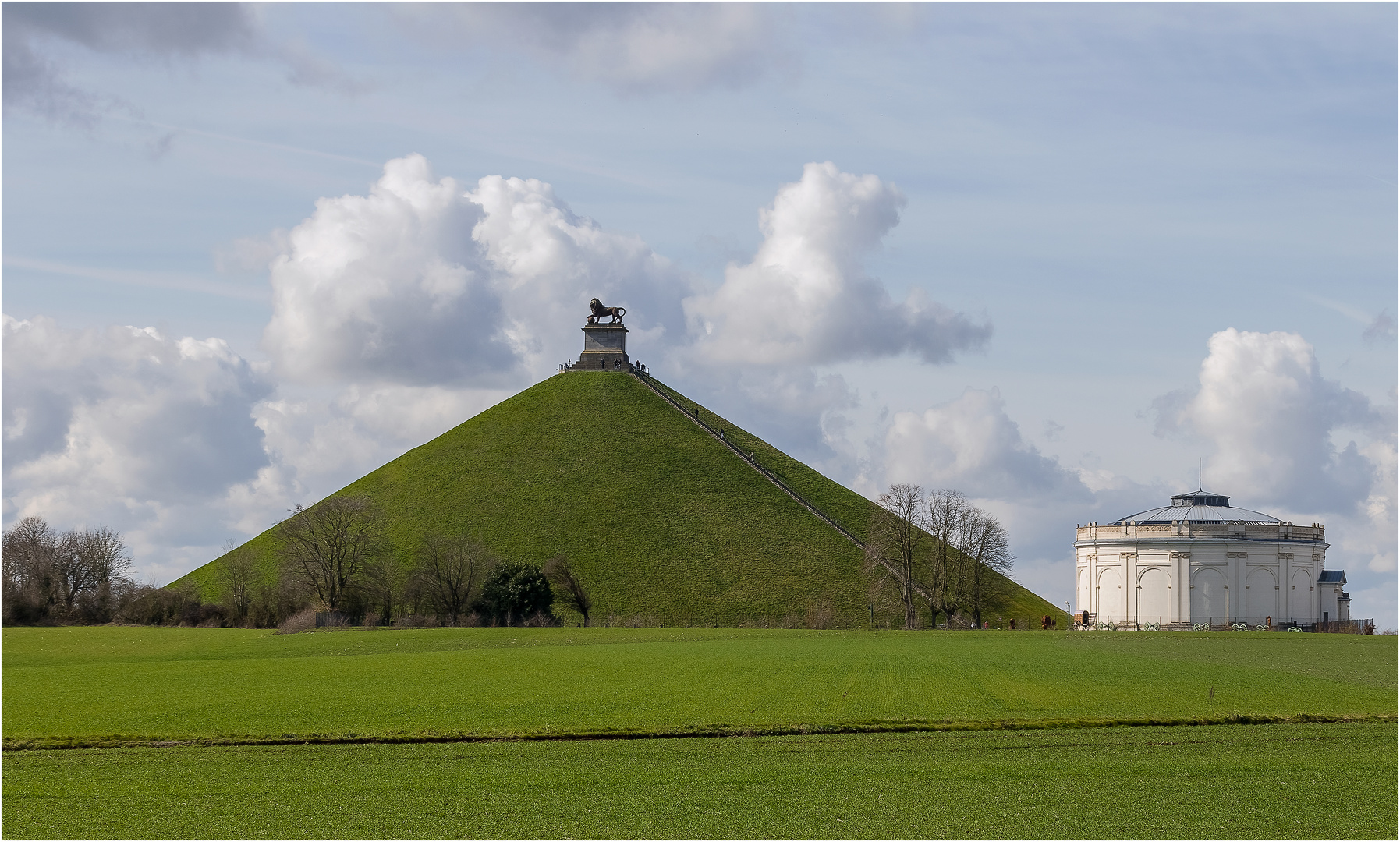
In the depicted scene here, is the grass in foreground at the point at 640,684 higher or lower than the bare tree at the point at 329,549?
lower

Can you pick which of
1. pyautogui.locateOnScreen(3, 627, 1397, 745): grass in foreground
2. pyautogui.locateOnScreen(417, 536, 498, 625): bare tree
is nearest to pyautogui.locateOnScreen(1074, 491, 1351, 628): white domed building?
pyautogui.locateOnScreen(3, 627, 1397, 745): grass in foreground

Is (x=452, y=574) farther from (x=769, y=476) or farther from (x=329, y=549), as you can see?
(x=769, y=476)

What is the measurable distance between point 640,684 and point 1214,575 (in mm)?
69187

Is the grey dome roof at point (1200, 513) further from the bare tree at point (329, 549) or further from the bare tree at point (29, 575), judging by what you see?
the bare tree at point (29, 575)

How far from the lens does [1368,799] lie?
1916cm

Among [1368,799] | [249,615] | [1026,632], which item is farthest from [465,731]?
[249,615]

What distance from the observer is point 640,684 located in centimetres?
3631

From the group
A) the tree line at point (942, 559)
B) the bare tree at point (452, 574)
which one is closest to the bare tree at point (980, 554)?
the tree line at point (942, 559)

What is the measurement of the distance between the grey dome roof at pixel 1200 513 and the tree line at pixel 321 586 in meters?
45.1

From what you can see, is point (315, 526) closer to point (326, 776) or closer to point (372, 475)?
point (372, 475)

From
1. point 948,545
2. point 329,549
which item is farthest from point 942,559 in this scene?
point 329,549

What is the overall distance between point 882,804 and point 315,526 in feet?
267

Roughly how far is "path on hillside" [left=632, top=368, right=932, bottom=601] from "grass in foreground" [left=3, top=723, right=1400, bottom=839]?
67.0 metres

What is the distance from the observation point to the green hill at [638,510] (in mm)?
89250
